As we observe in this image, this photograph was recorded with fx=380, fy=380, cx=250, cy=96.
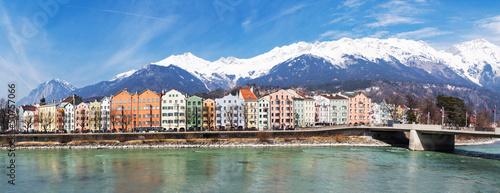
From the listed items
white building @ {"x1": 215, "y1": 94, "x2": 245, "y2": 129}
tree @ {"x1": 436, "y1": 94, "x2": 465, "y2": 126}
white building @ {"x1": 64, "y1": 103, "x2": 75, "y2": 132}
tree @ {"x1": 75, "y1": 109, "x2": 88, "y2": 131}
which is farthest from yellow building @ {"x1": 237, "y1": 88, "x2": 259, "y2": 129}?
tree @ {"x1": 436, "y1": 94, "x2": 465, "y2": 126}

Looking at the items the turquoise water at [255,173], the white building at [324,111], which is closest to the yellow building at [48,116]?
the turquoise water at [255,173]

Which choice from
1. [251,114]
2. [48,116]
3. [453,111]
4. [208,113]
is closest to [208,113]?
[208,113]

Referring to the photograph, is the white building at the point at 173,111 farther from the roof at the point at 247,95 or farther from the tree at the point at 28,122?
the tree at the point at 28,122

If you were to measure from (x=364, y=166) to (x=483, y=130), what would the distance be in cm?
3183

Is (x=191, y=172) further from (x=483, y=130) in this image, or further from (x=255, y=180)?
(x=483, y=130)

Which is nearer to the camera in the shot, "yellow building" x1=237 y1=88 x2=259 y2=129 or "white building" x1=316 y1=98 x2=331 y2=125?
"yellow building" x1=237 y1=88 x2=259 y2=129

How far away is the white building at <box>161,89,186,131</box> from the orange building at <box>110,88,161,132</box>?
2115 mm

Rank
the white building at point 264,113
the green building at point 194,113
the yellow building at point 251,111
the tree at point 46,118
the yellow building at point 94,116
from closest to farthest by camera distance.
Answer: the green building at point 194,113 < the yellow building at point 94,116 < the yellow building at point 251,111 < the white building at point 264,113 < the tree at point 46,118

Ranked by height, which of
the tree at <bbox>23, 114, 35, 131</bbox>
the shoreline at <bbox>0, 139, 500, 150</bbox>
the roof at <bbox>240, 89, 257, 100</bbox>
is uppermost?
the roof at <bbox>240, 89, 257, 100</bbox>

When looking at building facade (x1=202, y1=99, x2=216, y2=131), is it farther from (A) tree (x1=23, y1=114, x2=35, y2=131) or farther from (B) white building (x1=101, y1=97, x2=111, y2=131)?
(A) tree (x1=23, y1=114, x2=35, y2=131)

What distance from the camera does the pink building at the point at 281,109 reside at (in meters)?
139

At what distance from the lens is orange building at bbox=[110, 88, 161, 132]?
132m

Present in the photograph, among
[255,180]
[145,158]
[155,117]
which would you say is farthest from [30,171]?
[155,117]

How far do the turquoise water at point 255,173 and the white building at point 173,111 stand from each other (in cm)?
5541
